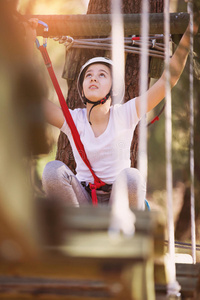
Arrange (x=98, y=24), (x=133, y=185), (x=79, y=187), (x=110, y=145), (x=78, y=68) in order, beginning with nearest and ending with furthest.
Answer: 1. (x=133, y=185)
2. (x=79, y=187)
3. (x=110, y=145)
4. (x=98, y=24)
5. (x=78, y=68)

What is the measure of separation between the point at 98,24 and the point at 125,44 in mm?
246

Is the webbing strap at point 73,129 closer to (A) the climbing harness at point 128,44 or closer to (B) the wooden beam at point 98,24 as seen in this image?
(B) the wooden beam at point 98,24

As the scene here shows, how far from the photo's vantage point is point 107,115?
6.61 feet

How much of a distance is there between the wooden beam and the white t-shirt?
0.35 m

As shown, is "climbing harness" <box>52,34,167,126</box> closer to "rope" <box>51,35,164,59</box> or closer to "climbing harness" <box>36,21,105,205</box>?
"rope" <box>51,35,164,59</box>

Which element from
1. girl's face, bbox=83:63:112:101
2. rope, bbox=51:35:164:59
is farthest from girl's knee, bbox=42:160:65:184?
rope, bbox=51:35:164:59

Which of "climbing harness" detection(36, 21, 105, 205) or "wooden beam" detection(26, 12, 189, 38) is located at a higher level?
"wooden beam" detection(26, 12, 189, 38)

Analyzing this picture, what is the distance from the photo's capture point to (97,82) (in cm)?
202

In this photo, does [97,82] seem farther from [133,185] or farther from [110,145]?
[133,185]

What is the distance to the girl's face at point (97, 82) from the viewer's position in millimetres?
2006

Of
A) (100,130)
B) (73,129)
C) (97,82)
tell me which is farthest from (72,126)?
(97,82)

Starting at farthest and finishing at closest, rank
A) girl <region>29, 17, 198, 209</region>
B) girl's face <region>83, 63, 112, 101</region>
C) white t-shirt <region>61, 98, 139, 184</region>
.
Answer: girl's face <region>83, 63, 112, 101</region> < white t-shirt <region>61, 98, 139, 184</region> < girl <region>29, 17, 198, 209</region>

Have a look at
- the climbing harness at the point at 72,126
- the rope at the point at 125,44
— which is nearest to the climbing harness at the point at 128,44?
the rope at the point at 125,44

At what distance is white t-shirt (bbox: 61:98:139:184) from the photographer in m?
1.90
